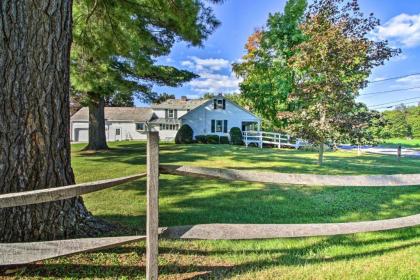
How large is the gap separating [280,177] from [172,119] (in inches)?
1462

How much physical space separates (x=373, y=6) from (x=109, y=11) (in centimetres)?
1172

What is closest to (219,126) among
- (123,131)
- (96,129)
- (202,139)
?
(202,139)

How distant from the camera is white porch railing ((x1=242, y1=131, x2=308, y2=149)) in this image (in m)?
27.2

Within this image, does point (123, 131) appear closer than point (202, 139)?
No

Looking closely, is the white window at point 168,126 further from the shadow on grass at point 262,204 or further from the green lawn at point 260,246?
the green lawn at point 260,246

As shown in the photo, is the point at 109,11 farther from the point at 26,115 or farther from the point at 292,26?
the point at 292,26

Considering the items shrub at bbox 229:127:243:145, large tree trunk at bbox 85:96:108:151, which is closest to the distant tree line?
shrub at bbox 229:127:243:145

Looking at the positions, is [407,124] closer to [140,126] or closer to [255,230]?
[140,126]

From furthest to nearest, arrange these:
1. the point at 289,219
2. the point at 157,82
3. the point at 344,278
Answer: the point at 157,82
the point at 289,219
the point at 344,278

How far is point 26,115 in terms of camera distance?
9.50 ft

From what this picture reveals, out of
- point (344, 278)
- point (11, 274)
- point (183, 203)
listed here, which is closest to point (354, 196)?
point (183, 203)

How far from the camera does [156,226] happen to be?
252 cm

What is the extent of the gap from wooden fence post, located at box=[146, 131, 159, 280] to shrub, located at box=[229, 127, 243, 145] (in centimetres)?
2755

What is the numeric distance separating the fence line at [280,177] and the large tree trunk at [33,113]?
1326mm
